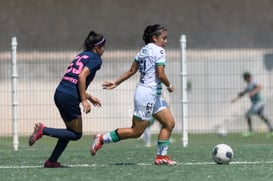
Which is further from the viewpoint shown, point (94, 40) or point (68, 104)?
point (94, 40)

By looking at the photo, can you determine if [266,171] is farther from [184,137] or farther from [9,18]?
[9,18]

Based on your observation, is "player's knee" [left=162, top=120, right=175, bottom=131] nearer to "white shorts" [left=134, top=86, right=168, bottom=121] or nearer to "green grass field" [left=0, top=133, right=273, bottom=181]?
"white shorts" [left=134, top=86, right=168, bottom=121]

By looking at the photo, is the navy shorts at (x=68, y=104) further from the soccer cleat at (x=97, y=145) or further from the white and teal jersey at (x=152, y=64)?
the white and teal jersey at (x=152, y=64)

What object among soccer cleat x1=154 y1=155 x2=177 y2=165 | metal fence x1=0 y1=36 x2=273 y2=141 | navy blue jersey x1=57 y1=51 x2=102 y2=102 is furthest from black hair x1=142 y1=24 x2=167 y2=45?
metal fence x1=0 y1=36 x2=273 y2=141

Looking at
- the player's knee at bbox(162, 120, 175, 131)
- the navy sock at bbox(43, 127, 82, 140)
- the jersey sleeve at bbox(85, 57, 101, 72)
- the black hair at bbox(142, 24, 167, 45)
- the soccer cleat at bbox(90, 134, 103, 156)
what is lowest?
the soccer cleat at bbox(90, 134, 103, 156)

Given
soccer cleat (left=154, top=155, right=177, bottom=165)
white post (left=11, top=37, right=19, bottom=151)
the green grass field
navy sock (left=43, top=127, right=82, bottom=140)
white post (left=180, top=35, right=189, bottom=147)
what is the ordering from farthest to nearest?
white post (left=180, top=35, right=189, bottom=147), white post (left=11, top=37, right=19, bottom=151), soccer cleat (left=154, top=155, right=177, bottom=165), navy sock (left=43, top=127, right=82, bottom=140), the green grass field

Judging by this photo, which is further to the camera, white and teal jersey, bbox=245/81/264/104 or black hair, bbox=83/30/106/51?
white and teal jersey, bbox=245/81/264/104

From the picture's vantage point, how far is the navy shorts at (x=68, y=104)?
12.6m

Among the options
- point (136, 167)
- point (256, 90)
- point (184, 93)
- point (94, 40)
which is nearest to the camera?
point (136, 167)

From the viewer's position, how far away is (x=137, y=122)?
13.0 m

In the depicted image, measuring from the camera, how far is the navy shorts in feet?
41.3

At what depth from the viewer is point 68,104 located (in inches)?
495

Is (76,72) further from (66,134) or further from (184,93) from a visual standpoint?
(184,93)

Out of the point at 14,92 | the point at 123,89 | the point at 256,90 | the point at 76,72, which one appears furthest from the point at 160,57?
the point at 256,90
